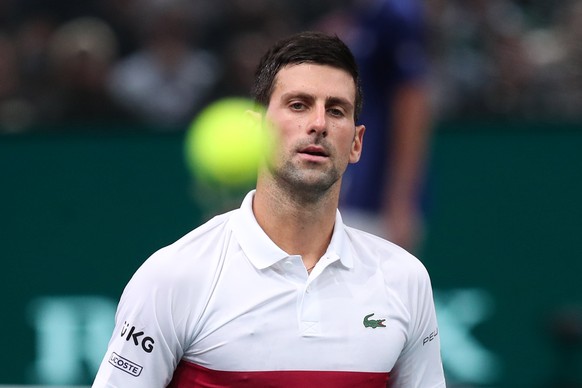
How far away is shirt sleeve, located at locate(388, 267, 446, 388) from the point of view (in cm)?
349

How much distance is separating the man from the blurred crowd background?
14.5 feet

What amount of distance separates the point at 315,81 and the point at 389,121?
2.81 metres

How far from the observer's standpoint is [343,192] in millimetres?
6324

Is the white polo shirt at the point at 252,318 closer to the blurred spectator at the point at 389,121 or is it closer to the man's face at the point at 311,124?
the man's face at the point at 311,124

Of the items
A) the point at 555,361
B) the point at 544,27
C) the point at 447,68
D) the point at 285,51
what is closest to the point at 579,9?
the point at 544,27

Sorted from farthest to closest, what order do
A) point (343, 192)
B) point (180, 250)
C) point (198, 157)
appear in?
point (198, 157) → point (343, 192) → point (180, 250)

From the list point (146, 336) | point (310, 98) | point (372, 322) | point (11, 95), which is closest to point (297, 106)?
point (310, 98)

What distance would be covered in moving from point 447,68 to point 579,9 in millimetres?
910

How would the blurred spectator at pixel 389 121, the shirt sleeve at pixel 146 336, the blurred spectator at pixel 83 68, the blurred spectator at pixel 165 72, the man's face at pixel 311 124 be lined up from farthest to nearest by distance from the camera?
the blurred spectator at pixel 165 72
the blurred spectator at pixel 83 68
the blurred spectator at pixel 389 121
the man's face at pixel 311 124
the shirt sleeve at pixel 146 336

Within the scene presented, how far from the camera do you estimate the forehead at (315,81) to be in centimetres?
332

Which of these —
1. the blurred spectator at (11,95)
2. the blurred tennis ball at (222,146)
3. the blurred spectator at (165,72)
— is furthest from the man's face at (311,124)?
the blurred spectator at (11,95)

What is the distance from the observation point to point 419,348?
3512 millimetres

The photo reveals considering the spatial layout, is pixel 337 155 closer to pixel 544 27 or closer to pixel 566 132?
pixel 566 132

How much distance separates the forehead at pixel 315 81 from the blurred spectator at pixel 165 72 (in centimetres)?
461
